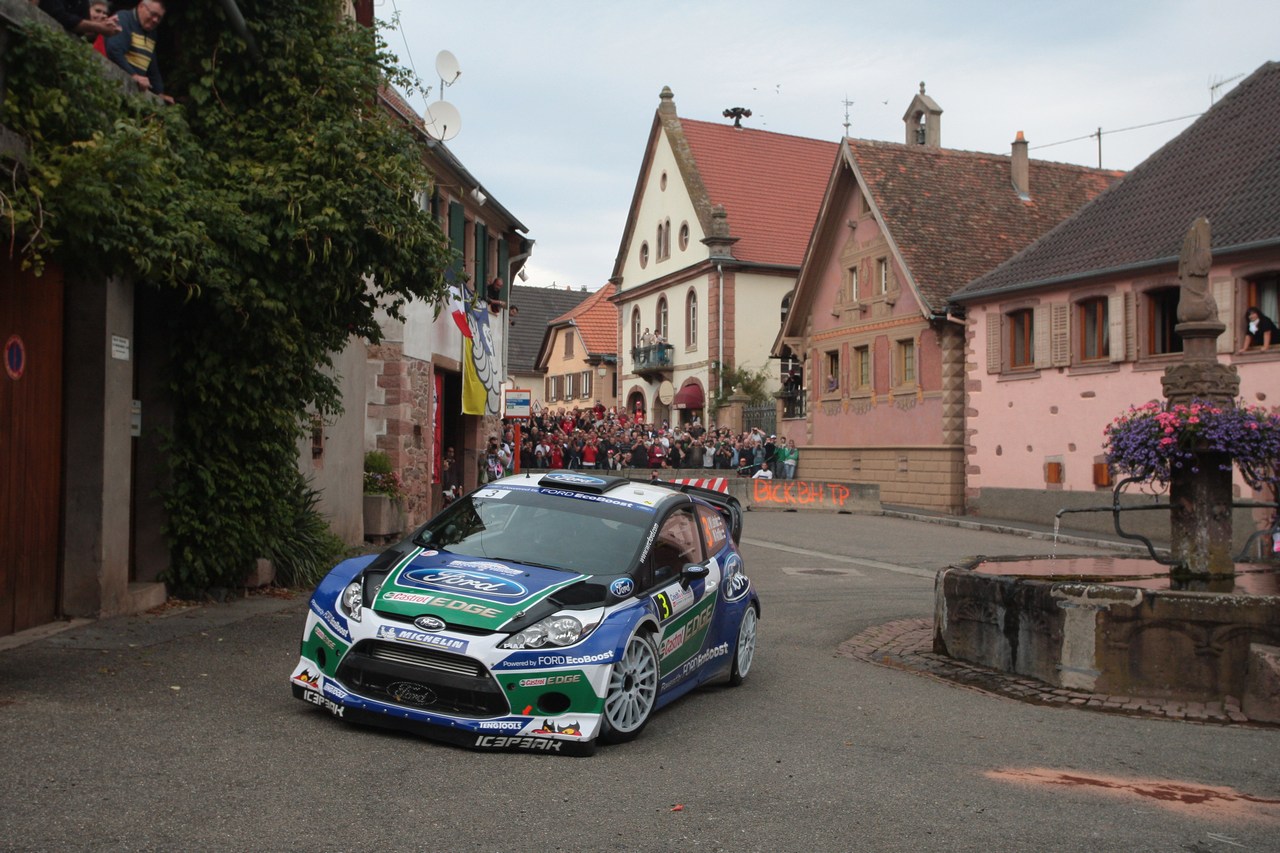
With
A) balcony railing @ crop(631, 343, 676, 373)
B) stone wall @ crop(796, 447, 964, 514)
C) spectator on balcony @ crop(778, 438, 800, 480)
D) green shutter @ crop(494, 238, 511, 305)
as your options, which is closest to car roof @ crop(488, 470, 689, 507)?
green shutter @ crop(494, 238, 511, 305)

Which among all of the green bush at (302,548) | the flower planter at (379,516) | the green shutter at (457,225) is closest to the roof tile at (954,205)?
the green shutter at (457,225)

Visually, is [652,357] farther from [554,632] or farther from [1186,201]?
[554,632]

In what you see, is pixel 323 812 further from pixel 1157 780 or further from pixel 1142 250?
pixel 1142 250

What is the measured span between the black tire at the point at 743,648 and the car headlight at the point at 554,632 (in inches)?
103

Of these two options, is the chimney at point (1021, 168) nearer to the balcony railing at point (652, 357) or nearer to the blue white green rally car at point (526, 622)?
the balcony railing at point (652, 357)

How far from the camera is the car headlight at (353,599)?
755cm

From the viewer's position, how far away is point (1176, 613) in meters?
9.94

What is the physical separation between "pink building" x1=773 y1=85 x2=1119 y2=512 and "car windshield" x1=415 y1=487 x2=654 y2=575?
89.4 ft

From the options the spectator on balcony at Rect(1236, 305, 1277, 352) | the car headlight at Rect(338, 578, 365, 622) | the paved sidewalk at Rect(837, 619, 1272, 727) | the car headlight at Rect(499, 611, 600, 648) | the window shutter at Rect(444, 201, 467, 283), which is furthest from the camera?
the window shutter at Rect(444, 201, 467, 283)

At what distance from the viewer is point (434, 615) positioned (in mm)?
7336

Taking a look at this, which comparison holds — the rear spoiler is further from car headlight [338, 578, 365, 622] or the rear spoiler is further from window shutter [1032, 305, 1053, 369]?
window shutter [1032, 305, 1053, 369]

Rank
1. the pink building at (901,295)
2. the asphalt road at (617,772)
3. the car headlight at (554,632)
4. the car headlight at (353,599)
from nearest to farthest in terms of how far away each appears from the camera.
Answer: the asphalt road at (617,772) → the car headlight at (554,632) → the car headlight at (353,599) → the pink building at (901,295)

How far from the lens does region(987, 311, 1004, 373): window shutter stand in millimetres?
33094

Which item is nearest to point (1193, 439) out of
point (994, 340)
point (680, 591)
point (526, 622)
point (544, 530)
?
point (680, 591)
